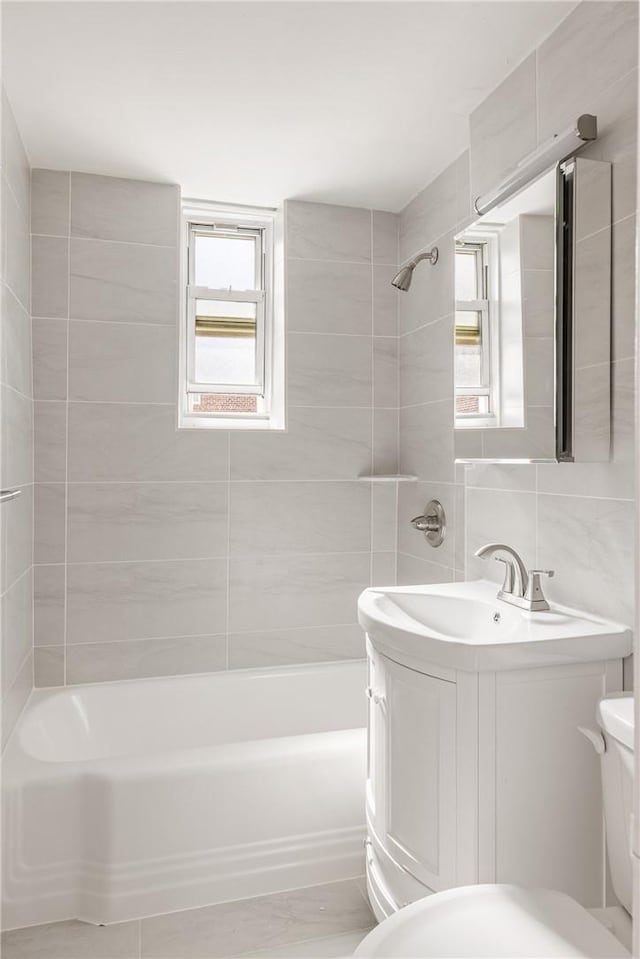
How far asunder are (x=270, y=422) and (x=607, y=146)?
1.74 meters

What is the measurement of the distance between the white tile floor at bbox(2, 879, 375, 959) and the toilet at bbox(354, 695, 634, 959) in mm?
700

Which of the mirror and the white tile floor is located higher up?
the mirror

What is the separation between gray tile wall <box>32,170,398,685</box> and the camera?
249cm

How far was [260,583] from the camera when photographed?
2.73 meters

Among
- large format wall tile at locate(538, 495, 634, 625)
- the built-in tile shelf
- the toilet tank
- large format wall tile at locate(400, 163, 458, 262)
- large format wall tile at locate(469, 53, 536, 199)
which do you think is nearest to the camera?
the toilet tank

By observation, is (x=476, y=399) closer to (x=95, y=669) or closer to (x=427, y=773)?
(x=427, y=773)

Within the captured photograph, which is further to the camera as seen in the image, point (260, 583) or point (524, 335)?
point (260, 583)

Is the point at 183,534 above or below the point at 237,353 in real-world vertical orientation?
below

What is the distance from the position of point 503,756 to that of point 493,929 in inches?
13.3

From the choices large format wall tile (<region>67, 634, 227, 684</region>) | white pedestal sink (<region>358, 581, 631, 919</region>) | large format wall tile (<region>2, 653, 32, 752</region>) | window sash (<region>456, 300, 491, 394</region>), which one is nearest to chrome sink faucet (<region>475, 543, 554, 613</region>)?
white pedestal sink (<region>358, 581, 631, 919</region>)

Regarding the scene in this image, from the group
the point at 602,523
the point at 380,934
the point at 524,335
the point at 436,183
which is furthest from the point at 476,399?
the point at 380,934

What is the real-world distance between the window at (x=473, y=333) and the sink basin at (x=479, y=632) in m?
0.58

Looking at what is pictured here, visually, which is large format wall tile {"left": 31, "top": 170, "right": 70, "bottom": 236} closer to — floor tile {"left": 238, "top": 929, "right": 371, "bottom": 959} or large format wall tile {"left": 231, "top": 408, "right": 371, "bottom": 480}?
large format wall tile {"left": 231, "top": 408, "right": 371, "bottom": 480}

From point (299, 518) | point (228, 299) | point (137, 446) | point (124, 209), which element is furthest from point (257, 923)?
point (124, 209)
